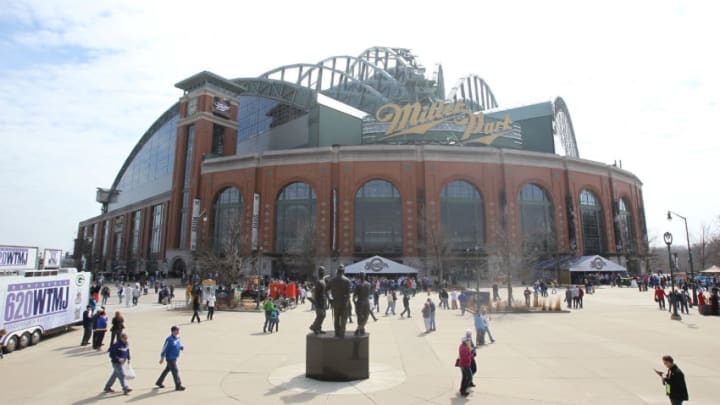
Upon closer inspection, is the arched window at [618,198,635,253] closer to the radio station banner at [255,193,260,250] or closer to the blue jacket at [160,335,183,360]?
the radio station banner at [255,193,260,250]

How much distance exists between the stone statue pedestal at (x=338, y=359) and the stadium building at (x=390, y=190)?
1353 inches

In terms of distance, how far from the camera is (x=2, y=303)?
46.7 ft

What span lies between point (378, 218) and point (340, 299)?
42452mm

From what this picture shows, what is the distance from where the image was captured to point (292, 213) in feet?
181

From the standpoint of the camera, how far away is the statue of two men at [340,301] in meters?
10.4

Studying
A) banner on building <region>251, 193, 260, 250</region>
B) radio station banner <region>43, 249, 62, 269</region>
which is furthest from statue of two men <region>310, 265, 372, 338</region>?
banner on building <region>251, 193, 260, 250</region>

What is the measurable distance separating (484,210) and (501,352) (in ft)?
139

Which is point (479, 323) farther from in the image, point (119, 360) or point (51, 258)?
point (51, 258)

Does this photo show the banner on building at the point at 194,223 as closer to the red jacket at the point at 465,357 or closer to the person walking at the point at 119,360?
the person walking at the point at 119,360

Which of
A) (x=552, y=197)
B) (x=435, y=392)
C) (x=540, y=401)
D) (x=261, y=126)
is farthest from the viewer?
(x=261, y=126)

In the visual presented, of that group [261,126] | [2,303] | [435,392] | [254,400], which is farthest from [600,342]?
[261,126]

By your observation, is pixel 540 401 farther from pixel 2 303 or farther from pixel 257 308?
pixel 257 308

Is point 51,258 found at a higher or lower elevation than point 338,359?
higher

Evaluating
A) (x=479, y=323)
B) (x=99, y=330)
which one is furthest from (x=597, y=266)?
(x=99, y=330)
